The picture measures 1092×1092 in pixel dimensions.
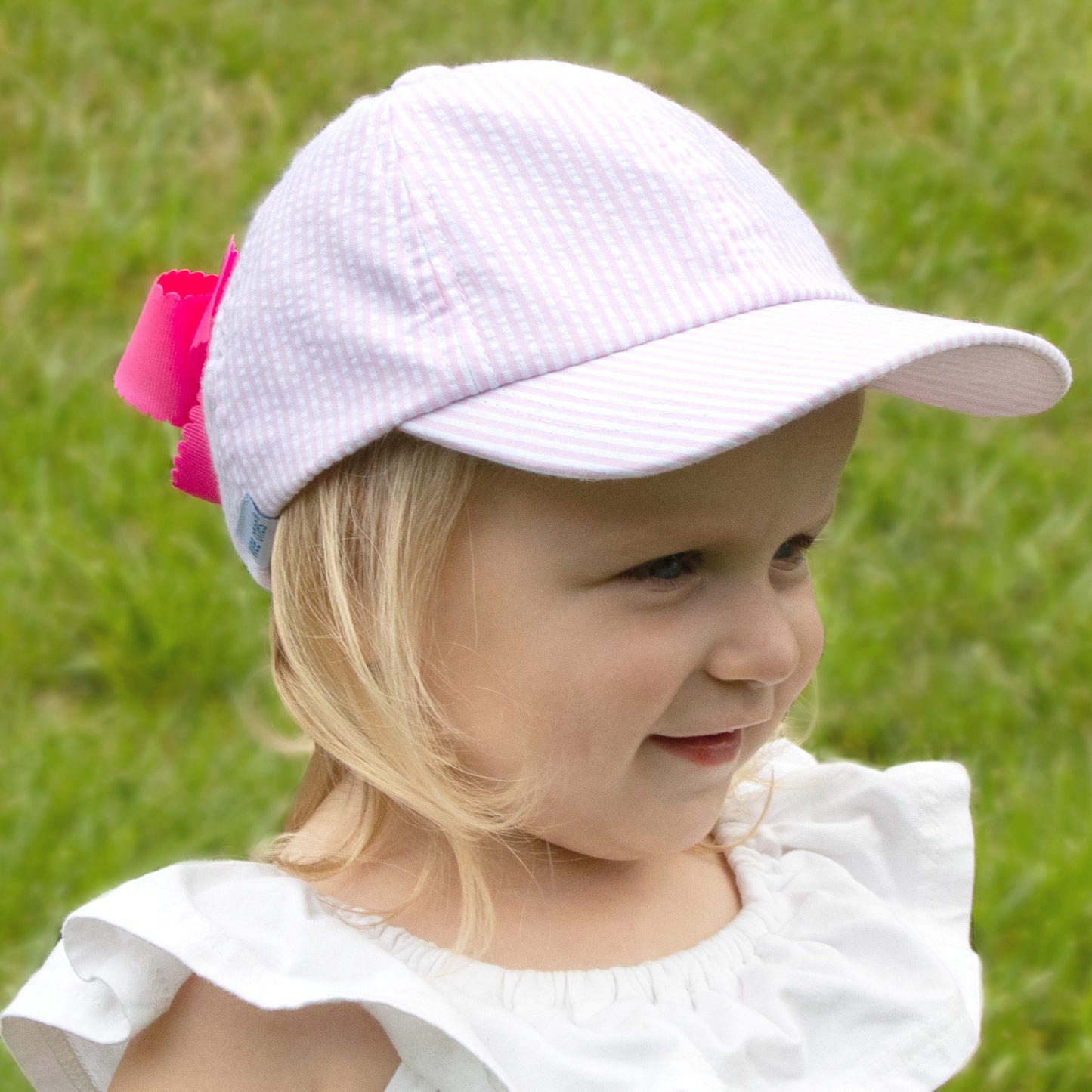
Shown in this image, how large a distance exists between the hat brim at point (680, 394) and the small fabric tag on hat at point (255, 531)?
0.20 meters

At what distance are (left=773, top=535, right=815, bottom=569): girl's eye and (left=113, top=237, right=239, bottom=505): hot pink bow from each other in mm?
535

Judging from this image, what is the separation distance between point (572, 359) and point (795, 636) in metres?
0.32

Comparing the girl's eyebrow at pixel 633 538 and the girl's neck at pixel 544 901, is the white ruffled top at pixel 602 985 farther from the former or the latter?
the girl's eyebrow at pixel 633 538

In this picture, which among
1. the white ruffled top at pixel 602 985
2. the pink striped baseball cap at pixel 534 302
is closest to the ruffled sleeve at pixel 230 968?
the white ruffled top at pixel 602 985

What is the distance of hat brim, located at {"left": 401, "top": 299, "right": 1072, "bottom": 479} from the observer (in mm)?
1234

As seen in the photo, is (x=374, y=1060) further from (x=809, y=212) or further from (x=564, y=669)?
(x=809, y=212)

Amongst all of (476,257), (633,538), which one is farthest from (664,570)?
(476,257)

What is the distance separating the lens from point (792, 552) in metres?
1.47

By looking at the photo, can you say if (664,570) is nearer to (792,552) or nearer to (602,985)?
(792,552)

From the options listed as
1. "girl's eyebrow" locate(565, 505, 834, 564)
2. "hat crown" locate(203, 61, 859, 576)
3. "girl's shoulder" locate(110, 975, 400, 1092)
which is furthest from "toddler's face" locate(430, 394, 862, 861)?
"girl's shoulder" locate(110, 975, 400, 1092)

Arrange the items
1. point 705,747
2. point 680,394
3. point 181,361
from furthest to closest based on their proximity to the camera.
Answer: point 181,361 → point 705,747 → point 680,394

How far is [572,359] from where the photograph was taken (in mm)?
1285

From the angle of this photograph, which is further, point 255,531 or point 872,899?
point 872,899

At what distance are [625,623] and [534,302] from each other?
0.26 m
